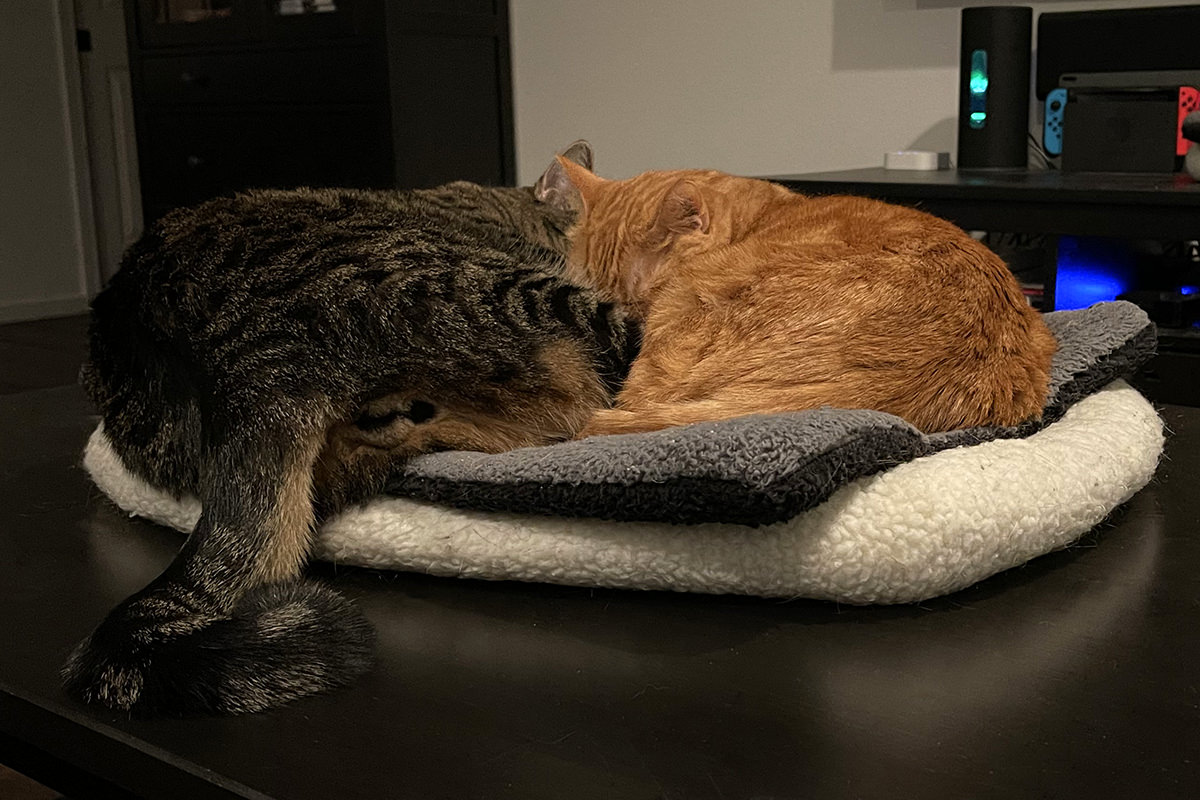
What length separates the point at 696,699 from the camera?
735mm

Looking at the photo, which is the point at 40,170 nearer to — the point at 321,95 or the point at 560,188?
the point at 321,95

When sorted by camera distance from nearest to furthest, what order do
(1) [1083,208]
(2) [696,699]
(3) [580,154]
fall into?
(2) [696,699]
(3) [580,154]
(1) [1083,208]

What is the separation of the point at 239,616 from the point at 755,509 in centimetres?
37

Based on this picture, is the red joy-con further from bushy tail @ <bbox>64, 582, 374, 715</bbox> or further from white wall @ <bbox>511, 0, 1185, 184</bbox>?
bushy tail @ <bbox>64, 582, 374, 715</bbox>

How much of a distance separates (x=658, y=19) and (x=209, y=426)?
286cm

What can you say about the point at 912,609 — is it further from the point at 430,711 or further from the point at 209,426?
the point at 209,426

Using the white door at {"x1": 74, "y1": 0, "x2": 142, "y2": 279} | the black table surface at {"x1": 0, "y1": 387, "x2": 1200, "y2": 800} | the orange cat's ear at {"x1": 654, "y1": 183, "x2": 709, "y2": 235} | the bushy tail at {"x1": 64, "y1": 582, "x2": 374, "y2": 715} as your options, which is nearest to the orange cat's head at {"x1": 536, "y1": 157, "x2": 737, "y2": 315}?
the orange cat's ear at {"x1": 654, "y1": 183, "x2": 709, "y2": 235}

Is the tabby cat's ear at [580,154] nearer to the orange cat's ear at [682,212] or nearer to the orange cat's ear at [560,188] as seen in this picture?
the orange cat's ear at [560,188]

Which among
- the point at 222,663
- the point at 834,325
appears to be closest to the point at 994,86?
the point at 834,325

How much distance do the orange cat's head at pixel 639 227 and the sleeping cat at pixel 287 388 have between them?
0.38ft

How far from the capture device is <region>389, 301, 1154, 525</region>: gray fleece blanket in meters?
0.83

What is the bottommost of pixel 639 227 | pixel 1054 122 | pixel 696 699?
pixel 696 699

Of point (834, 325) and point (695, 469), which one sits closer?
point (695, 469)

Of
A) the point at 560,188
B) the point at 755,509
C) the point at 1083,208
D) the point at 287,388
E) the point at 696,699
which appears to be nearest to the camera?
the point at 696,699
